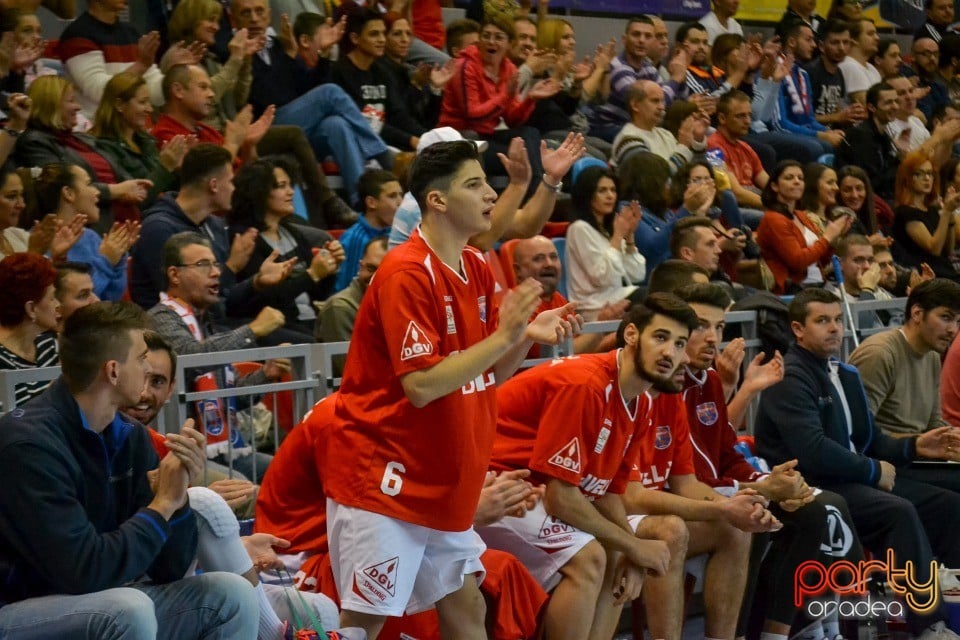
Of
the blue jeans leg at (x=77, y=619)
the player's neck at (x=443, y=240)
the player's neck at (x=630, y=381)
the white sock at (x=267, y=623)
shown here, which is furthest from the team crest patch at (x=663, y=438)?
the blue jeans leg at (x=77, y=619)

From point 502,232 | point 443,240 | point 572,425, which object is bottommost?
point 572,425

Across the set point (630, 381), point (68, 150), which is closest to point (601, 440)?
point (630, 381)

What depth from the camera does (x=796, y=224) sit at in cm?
946

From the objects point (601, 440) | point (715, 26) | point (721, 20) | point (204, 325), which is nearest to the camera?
point (601, 440)

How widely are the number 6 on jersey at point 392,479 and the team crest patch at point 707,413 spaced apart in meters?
2.16

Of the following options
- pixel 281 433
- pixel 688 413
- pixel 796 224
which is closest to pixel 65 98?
pixel 281 433

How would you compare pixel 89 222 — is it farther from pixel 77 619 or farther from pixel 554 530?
pixel 77 619

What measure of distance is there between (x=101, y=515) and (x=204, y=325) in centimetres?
223

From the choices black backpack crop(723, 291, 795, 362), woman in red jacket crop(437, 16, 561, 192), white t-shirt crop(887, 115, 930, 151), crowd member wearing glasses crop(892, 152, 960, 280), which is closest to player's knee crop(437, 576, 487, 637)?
black backpack crop(723, 291, 795, 362)

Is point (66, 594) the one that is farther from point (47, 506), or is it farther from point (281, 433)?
point (281, 433)

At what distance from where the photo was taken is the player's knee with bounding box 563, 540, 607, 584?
4793mm

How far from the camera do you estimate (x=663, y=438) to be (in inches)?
219

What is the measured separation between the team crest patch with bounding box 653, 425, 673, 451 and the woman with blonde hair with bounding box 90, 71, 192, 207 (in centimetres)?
320

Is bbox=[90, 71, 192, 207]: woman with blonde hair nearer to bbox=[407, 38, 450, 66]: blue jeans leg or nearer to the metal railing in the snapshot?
the metal railing
